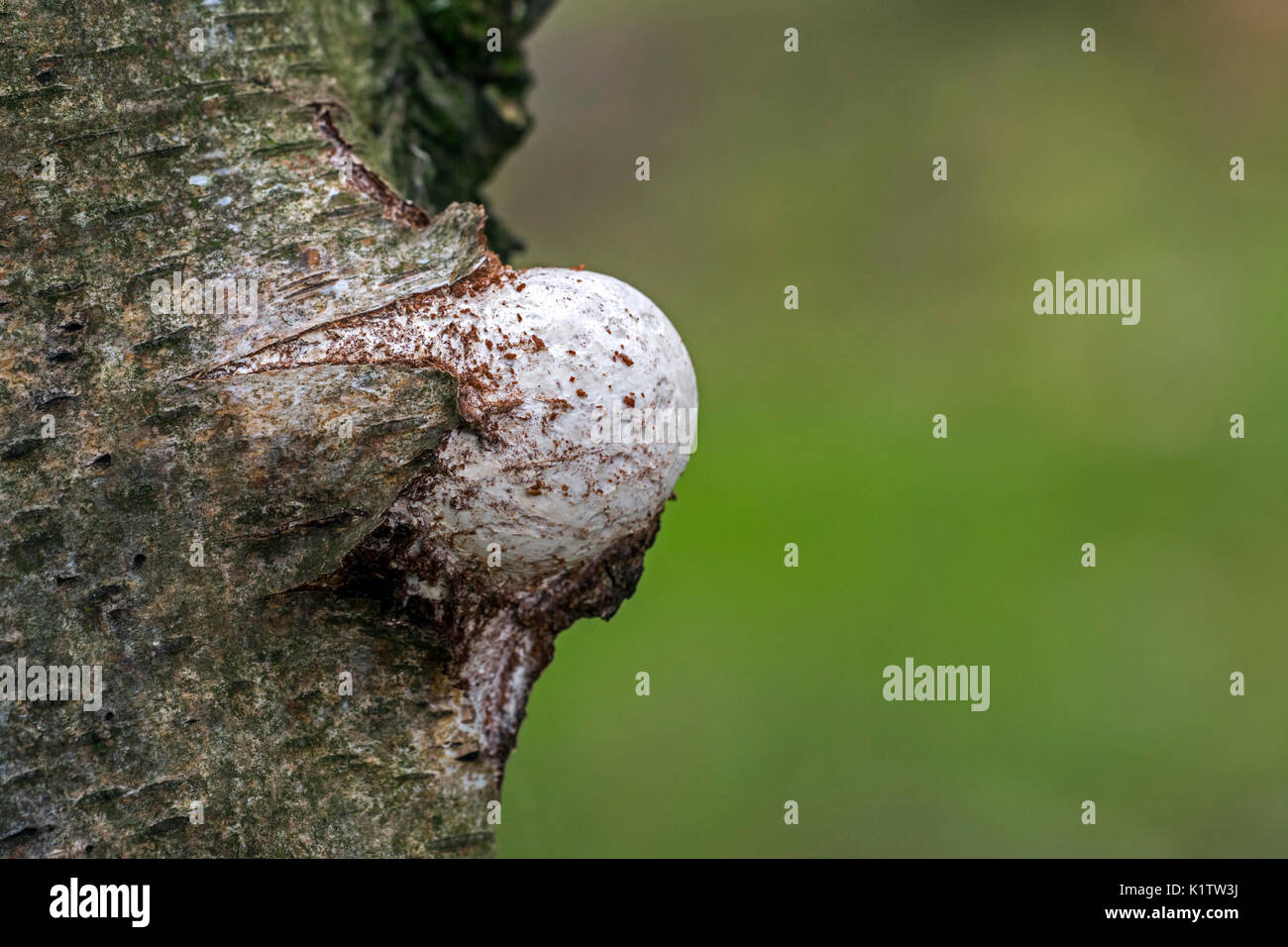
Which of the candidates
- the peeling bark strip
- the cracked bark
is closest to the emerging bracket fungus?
the cracked bark

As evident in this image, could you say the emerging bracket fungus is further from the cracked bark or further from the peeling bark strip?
the peeling bark strip

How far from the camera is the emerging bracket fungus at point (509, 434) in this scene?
94cm

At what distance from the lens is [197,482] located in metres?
0.91

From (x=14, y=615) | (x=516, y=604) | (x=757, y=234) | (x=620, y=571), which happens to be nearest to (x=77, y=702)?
(x=14, y=615)

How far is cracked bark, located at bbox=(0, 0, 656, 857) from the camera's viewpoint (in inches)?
35.6

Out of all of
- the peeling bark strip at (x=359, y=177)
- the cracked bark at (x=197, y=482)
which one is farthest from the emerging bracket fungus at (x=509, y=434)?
the peeling bark strip at (x=359, y=177)

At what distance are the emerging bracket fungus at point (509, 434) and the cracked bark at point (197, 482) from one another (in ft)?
0.04

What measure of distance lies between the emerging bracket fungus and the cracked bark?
0.04 ft

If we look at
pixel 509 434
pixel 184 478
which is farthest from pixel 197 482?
pixel 509 434

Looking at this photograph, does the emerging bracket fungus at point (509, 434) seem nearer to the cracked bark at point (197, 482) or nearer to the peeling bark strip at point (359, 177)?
the cracked bark at point (197, 482)

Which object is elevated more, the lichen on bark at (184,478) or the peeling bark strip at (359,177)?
the peeling bark strip at (359,177)

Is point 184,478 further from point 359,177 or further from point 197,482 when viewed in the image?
point 359,177

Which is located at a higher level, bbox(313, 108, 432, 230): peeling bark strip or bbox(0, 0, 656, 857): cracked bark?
bbox(313, 108, 432, 230): peeling bark strip

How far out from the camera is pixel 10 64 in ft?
3.01
